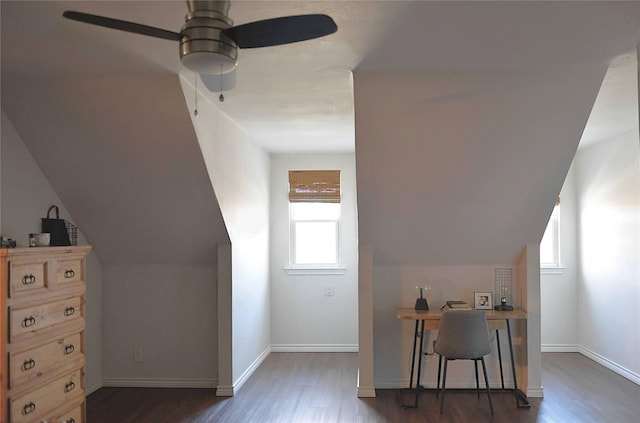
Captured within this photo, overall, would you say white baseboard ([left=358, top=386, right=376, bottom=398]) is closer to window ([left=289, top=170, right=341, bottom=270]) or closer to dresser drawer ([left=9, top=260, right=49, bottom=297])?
window ([left=289, top=170, right=341, bottom=270])

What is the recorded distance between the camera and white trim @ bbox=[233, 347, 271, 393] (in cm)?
471

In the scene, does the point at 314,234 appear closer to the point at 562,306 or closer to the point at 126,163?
the point at 126,163

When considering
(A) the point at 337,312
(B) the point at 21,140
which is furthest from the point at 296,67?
(A) the point at 337,312

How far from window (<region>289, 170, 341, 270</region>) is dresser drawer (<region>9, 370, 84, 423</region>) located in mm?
3427

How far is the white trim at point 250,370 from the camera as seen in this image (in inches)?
185

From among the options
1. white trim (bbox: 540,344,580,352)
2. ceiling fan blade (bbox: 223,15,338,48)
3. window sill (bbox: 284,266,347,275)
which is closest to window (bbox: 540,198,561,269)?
white trim (bbox: 540,344,580,352)

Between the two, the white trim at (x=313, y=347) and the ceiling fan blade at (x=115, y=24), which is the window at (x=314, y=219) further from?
the ceiling fan blade at (x=115, y=24)

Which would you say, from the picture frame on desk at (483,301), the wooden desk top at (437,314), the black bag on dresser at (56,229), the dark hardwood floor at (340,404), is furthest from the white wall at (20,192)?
the picture frame on desk at (483,301)

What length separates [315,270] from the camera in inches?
253

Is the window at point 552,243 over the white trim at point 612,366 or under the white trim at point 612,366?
over

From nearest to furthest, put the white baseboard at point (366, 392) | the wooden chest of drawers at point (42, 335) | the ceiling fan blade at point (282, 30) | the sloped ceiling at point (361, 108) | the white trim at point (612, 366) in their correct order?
the ceiling fan blade at point (282, 30)
the sloped ceiling at point (361, 108)
the wooden chest of drawers at point (42, 335)
the white baseboard at point (366, 392)
the white trim at point (612, 366)

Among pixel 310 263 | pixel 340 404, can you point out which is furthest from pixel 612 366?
pixel 310 263

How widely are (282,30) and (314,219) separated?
4.77 metres

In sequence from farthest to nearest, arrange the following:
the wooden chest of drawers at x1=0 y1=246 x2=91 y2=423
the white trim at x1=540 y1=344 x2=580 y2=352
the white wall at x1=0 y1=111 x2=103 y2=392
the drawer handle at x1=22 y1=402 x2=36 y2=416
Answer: the white trim at x1=540 y1=344 x2=580 y2=352
the white wall at x1=0 y1=111 x2=103 y2=392
the drawer handle at x1=22 y1=402 x2=36 y2=416
the wooden chest of drawers at x1=0 y1=246 x2=91 y2=423
